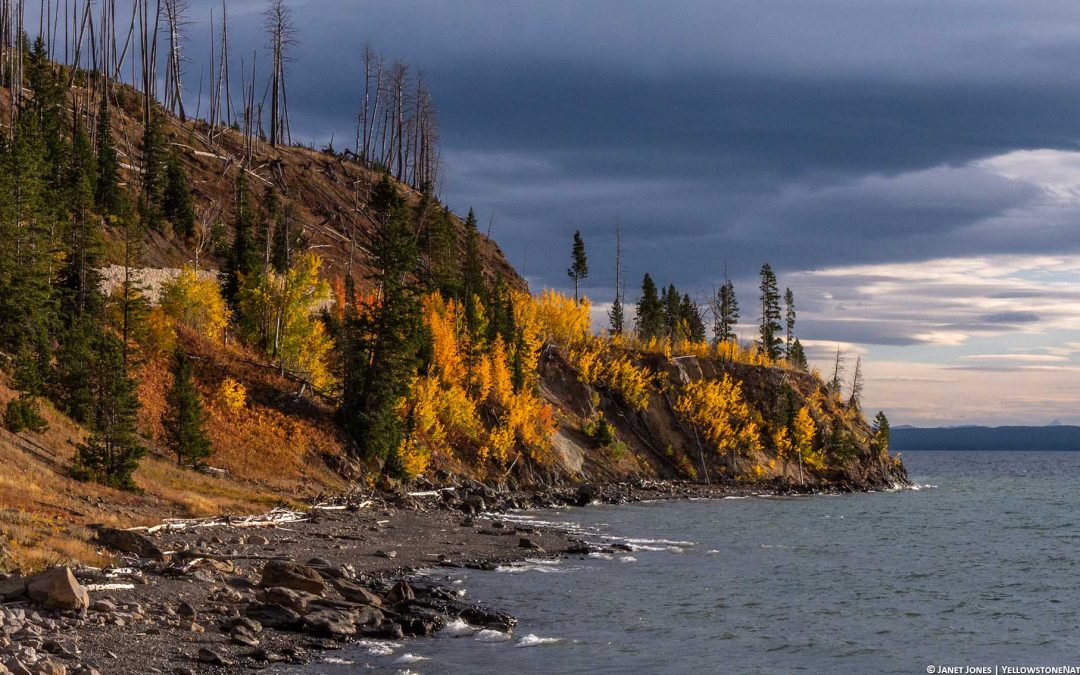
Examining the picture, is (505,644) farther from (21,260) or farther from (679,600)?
(21,260)

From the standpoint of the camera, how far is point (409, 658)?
20.7m

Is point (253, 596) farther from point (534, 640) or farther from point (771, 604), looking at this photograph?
point (771, 604)

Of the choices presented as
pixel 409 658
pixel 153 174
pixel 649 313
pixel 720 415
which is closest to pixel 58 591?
pixel 409 658

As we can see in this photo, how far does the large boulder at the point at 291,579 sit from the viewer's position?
81.7 feet

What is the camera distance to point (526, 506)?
2616 inches

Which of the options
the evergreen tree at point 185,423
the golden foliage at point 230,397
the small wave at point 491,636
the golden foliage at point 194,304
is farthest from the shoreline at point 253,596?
the golden foliage at point 194,304

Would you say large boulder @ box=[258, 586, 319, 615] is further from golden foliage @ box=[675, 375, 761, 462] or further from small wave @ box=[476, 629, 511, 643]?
golden foliage @ box=[675, 375, 761, 462]

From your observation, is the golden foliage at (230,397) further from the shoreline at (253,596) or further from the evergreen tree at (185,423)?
the shoreline at (253,596)

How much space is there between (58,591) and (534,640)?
1126 cm

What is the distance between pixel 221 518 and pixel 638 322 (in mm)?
96649

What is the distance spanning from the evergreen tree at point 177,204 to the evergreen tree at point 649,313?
61556 millimetres

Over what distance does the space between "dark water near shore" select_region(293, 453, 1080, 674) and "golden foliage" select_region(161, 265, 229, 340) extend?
29.0 metres

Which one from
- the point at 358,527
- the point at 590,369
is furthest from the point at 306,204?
the point at 358,527

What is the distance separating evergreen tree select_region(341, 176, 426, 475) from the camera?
61531 millimetres
